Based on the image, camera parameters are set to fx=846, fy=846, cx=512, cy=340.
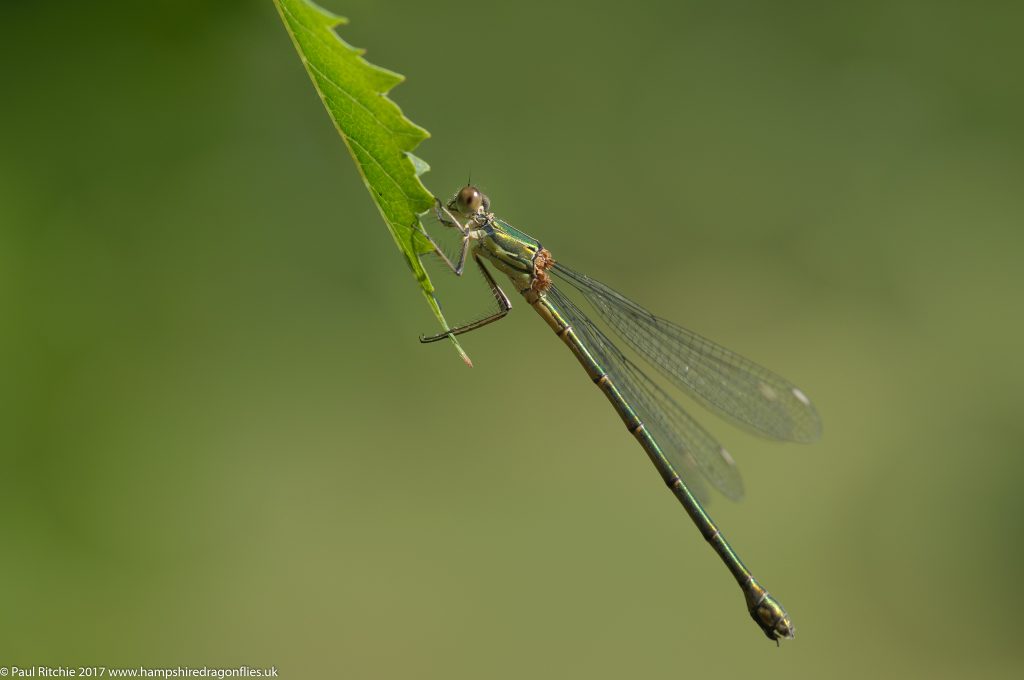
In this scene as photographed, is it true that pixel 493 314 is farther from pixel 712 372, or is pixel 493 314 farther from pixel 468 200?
pixel 712 372

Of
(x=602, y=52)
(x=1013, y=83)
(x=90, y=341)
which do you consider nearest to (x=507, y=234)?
(x=90, y=341)

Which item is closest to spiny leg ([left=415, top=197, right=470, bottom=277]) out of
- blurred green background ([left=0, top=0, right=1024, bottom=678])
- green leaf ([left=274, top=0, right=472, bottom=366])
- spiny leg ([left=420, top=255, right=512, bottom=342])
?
spiny leg ([left=420, top=255, right=512, bottom=342])

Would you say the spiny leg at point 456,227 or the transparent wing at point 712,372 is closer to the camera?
the spiny leg at point 456,227

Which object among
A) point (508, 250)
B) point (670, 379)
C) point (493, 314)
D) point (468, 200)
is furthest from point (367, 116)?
point (670, 379)

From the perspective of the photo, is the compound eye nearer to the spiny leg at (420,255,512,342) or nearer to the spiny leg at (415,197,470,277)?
the spiny leg at (415,197,470,277)

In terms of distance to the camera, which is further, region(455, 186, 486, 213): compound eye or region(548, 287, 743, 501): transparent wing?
region(548, 287, 743, 501): transparent wing

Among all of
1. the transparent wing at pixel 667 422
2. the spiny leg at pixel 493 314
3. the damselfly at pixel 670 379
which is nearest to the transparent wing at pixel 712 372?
the damselfly at pixel 670 379

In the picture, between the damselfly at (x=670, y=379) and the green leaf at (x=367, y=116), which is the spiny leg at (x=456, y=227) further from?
the green leaf at (x=367, y=116)
